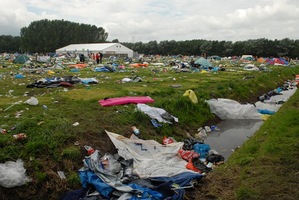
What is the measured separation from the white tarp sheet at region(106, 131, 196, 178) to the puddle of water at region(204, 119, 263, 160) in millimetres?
2136

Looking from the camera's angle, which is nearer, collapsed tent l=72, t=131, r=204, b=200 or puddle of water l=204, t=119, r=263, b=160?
collapsed tent l=72, t=131, r=204, b=200

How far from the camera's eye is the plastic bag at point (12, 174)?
5.47 m

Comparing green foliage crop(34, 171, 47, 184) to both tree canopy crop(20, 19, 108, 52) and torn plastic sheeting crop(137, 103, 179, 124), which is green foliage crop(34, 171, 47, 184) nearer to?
torn plastic sheeting crop(137, 103, 179, 124)

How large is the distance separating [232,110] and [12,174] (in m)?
9.86

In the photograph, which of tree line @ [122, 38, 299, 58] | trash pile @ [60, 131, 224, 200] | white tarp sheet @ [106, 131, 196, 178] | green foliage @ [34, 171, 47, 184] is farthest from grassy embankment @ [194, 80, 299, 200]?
tree line @ [122, 38, 299, 58]

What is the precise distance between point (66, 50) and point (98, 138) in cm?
6628

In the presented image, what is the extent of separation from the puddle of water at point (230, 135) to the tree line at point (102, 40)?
6362 centimetres

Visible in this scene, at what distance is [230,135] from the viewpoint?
11.0 m

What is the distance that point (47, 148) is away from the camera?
6621 mm

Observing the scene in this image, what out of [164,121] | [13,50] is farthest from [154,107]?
[13,50]

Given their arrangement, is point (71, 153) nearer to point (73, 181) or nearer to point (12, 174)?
point (73, 181)

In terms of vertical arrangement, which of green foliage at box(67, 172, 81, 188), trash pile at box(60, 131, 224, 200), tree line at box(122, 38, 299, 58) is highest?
tree line at box(122, 38, 299, 58)

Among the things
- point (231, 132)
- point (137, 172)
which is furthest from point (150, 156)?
point (231, 132)

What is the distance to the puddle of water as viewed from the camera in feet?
31.3
